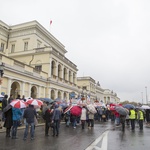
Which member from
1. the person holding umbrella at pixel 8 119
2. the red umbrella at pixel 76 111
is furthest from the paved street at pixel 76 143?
the red umbrella at pixel 76 111

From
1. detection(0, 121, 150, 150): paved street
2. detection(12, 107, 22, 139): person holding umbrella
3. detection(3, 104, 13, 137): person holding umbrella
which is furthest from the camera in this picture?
detection(3, 104, 13, 137): person holding umbrella

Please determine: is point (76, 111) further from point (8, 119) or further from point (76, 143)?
point (76, 143)

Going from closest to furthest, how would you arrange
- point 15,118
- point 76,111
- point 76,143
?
point 76,143 < point 15,118 < point 76,111

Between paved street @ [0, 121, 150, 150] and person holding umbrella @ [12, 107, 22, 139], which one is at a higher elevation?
person holding umbrella @ [12, 107, 22, 139]

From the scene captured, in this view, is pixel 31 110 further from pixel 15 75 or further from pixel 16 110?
pixel 15 75

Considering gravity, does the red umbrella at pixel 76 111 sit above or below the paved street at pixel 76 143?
above

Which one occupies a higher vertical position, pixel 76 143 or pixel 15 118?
pixel 15 118

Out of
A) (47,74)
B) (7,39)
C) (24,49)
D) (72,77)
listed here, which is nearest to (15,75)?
(47,74)

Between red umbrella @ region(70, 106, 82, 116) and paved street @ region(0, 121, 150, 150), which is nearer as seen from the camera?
paved street @ region(0, 121, 150, 150)

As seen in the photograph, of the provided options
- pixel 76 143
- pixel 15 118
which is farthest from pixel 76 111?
pixel 76 143

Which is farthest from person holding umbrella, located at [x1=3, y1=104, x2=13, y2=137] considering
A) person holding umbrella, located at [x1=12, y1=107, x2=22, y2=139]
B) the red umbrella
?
the red umbrella

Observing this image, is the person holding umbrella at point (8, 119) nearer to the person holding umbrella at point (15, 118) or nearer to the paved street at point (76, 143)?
the person holding umbrella at point (15, 118)

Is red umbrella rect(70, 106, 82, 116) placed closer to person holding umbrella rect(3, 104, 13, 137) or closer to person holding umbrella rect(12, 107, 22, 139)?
person holding umbrella rect(12, 107, 22, 139)

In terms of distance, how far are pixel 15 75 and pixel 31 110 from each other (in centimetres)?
1523
